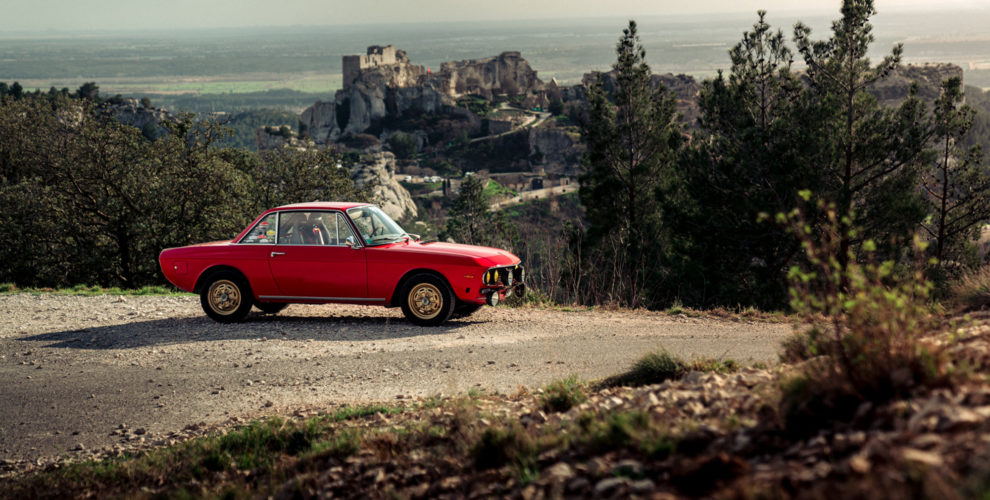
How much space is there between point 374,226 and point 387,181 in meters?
108

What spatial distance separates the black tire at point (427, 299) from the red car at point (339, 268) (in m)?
0.01

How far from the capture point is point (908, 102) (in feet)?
70.8

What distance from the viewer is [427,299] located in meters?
10.0

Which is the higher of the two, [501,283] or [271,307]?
[501,283]

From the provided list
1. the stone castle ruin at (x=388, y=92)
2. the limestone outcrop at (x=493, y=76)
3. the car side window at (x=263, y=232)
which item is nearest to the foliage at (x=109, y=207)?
the car side window at (x=263, y=232)

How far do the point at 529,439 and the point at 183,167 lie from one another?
23726 millimetres

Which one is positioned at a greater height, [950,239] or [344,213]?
[344,213]

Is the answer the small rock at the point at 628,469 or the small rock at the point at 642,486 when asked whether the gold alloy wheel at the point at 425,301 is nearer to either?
the small rock at the point at 628,469

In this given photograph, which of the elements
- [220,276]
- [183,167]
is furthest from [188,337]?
[183,167]

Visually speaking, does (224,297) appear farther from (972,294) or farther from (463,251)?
(972,294)

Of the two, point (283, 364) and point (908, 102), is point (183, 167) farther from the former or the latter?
point (908, 102)

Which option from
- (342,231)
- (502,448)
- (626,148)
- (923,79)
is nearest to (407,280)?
(342,231)

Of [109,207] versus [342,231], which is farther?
[109,207]

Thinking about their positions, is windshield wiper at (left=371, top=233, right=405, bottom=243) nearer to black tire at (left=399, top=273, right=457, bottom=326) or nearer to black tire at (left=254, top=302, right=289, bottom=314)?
black tire at (left=399, top=273, right=457, bottom=326)
